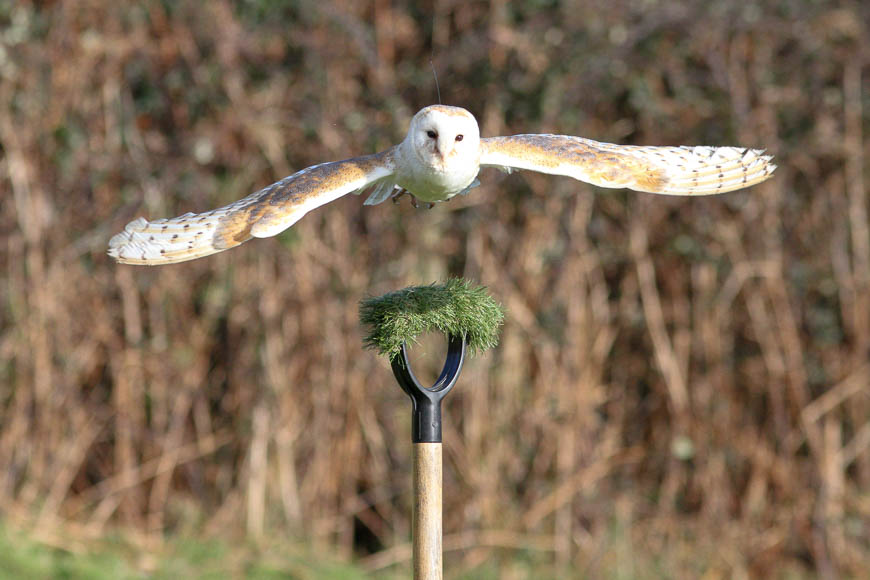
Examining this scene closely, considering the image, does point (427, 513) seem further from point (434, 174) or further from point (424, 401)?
point (434, 174)

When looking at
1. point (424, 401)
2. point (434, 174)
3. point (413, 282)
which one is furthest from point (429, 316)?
point (413, 282)

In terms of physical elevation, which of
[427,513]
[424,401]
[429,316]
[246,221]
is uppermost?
[246,221]

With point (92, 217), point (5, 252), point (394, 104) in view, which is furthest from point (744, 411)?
point (5, 252)

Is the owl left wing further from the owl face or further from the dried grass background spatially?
the dried grass background

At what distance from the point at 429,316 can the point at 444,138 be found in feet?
1.25

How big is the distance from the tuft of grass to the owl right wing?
25cm

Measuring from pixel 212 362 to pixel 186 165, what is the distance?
0.80m

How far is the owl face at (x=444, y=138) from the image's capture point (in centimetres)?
A: 173

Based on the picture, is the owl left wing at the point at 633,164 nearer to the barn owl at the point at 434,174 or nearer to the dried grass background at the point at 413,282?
the barn owl at the point at 434,174

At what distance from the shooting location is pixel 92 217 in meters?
3.84

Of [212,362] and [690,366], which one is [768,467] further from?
[212,362]

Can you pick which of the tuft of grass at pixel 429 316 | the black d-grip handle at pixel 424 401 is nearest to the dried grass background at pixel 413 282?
the tuft of grass at pixel 429 316

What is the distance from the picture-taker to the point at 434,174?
1.76 meters

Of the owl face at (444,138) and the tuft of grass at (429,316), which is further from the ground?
the owl face at (444,138)
